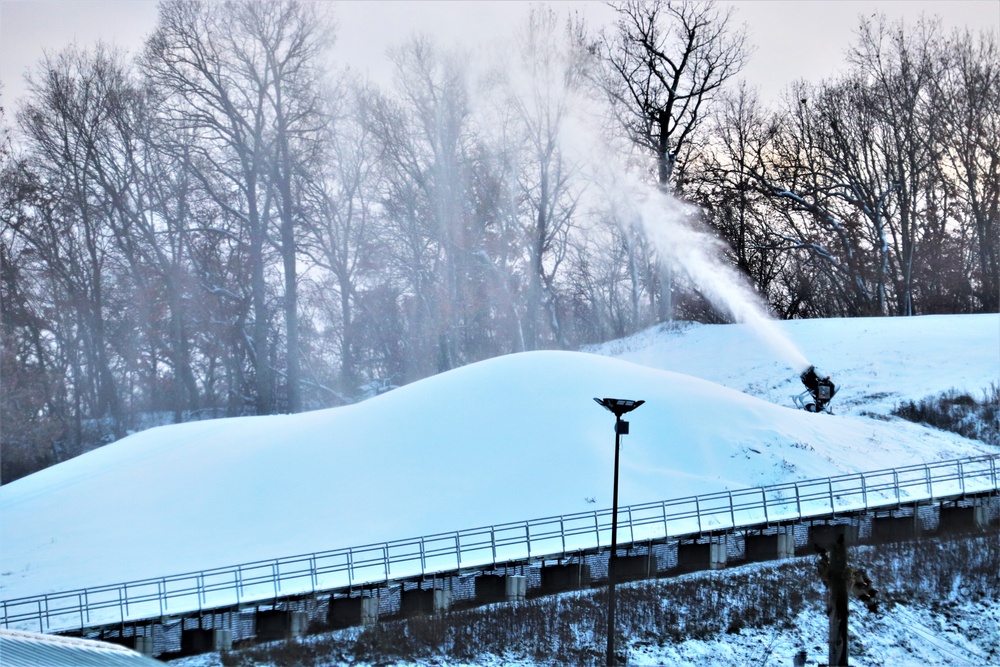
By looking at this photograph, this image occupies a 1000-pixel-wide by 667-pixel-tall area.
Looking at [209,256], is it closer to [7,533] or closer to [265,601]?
[7,533]

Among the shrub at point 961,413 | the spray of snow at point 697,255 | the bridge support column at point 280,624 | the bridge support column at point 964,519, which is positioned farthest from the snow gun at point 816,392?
the bridge support column at point 280,624

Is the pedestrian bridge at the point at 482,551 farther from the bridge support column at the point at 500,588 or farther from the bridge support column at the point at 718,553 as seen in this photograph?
the bridge support column at the point at 500,588

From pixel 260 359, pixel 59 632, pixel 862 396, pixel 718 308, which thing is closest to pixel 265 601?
pixel 59 632

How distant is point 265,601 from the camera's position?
27.2 m

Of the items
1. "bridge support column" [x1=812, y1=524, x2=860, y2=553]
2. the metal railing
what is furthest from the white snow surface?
"bridge support column" [x1=812, y1=524, x2=860, y2=553]

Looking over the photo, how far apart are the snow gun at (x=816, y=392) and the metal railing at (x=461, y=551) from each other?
1206 centimetres

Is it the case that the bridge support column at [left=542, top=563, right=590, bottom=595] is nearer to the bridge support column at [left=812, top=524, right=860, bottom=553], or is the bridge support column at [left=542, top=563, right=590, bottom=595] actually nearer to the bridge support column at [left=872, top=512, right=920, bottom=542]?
the bridge support column at [left=812, top=524, right=860, bottom=553]

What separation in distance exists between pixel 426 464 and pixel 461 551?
7236mm

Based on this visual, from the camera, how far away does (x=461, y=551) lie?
99.5 feet

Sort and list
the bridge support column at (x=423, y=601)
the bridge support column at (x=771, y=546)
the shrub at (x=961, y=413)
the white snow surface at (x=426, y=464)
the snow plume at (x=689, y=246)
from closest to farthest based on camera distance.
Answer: the bridge support column at (x=423, y=601)
the bridge support column at (x=771, y=546)
the white snow surface at (x=426, y=464)
the shrub at (x=961, y=413)
the snow plume at (x=689, y=246)

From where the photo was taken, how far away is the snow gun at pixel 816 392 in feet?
156

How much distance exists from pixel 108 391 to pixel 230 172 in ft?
46.4

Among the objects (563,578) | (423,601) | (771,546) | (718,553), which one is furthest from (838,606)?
(423,601)

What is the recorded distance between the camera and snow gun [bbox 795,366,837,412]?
47.6 meters
